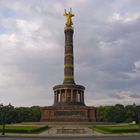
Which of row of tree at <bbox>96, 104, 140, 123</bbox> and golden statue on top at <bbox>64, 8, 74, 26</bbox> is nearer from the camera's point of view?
golden statue on top at <bbox>64, 8, 74, 26</bbox>

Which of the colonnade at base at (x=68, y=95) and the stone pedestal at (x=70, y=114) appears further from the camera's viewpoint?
the colonnade at base at (x=68, y=95)

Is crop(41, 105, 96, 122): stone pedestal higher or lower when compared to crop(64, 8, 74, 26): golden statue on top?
lower

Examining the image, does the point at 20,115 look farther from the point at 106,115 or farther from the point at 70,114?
the point at 70,114

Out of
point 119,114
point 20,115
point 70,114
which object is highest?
point 119,114

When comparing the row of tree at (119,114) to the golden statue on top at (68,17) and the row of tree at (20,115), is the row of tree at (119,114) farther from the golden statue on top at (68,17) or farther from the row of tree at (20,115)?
the golden statue on top at (68,17)

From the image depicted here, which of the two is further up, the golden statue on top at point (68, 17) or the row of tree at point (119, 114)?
the golden statue on top at point (68, 17)

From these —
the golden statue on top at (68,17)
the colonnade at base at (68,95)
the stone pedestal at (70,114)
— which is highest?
the golden statue on top at (68,17)

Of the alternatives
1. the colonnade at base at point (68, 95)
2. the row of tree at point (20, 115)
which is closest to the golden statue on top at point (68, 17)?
the colonnade at base at point (68, 95)

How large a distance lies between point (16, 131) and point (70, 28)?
3960cm

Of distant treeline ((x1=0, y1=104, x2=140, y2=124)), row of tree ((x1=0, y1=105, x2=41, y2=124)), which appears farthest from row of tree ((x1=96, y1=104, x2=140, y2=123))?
row of tree ((x1=0, y1=105, x2=41, y2=124))

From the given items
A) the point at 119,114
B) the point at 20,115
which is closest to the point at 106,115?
the point at 119,114

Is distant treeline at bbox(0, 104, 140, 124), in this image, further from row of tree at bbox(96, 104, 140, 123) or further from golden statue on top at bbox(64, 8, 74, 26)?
golden statue on top at bbox(64, 8, 74, 26)

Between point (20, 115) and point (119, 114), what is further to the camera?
point (119, 114)

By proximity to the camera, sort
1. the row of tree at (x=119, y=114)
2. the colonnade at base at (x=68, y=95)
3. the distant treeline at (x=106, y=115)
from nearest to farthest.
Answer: the colonnade at base at (x=68, y=95) < the distant treeline at (x=106, y=115) < the row of tree at (x=119, y=114)
